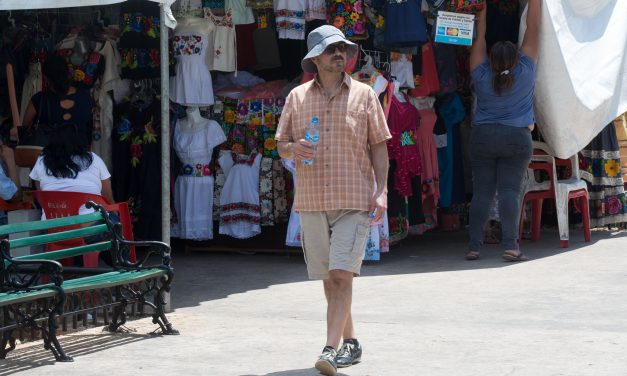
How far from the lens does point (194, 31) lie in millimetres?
10367

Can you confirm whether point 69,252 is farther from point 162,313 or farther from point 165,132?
point 165,132

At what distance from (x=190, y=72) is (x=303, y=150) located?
15.1 ft

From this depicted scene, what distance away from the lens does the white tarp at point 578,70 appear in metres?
10.2

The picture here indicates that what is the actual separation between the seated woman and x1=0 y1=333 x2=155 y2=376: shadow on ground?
1.33 metres

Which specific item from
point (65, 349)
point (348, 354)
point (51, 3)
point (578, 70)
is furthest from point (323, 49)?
point (578, 70)

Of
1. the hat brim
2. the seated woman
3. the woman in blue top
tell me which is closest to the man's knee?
the hat brim

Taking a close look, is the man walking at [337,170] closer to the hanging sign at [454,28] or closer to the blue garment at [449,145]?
the hanging sign at [454,28]

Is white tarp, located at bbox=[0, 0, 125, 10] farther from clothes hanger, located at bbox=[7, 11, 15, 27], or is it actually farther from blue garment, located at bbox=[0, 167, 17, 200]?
clothes hanger, located at bbox=[7, 11, 15, 27]

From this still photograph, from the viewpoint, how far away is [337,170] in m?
5.97

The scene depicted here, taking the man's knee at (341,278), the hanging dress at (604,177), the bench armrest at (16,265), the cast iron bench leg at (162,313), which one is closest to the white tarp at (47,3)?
the bench armrest at (16,265)

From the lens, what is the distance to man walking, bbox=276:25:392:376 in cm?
593

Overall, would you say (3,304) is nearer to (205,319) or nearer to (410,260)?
(205,319)

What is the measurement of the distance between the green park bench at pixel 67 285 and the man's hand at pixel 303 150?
143 cm

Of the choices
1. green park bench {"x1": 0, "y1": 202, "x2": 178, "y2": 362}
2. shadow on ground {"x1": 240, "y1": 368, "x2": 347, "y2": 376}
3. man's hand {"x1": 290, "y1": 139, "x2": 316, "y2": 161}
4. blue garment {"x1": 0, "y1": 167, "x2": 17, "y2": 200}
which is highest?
man's hand {"x1": 290, "y1": 139, "x2": 316, "y2": 161}
